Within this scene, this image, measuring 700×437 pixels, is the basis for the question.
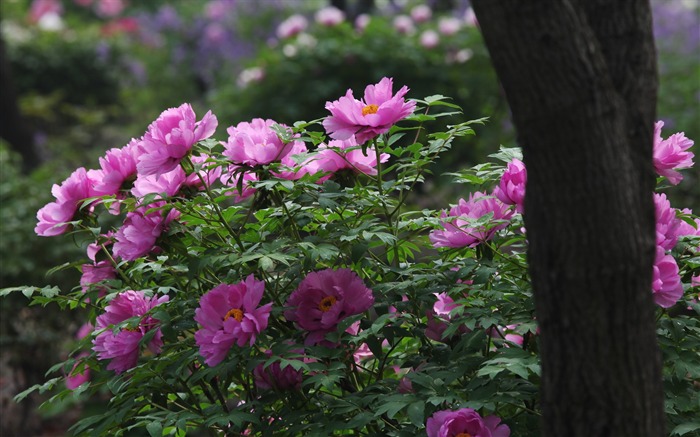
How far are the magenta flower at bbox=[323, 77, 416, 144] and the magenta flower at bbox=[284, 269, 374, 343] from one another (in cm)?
27

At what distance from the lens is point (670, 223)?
187 cm

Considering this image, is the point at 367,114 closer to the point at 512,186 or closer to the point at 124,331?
the point at 512,186

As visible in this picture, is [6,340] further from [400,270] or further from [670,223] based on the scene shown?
[670,223]

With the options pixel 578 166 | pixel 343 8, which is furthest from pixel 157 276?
pixel 343 8

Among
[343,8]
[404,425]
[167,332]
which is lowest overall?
[404,425]

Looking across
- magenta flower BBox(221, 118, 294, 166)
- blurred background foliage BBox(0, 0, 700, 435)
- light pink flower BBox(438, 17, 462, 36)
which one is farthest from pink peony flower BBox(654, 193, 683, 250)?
light pink flower BBox(438, 17, 462, 36)

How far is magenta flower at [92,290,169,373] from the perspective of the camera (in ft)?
6.42

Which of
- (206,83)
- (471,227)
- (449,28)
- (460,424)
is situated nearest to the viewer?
(460,424)

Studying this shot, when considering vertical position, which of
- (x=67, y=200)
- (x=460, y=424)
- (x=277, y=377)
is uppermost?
(x=67, y=200)

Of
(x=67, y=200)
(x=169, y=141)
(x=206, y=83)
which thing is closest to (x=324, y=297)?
(x=169, y=141)

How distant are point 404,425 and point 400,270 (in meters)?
0.30

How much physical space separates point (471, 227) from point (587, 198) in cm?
56

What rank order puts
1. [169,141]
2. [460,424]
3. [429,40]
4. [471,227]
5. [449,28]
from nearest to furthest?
[460,424]
[169,141]
[471,227]
[429,40]
[449,28]

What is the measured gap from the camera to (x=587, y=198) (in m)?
1.39
